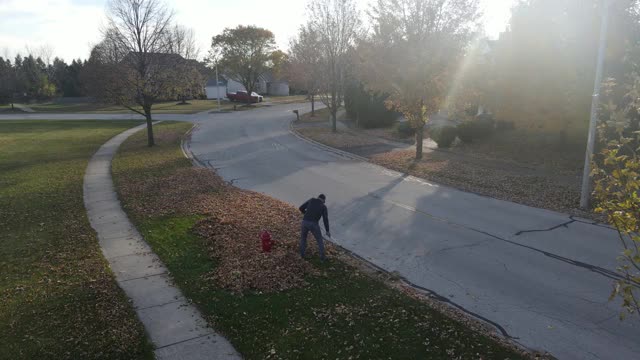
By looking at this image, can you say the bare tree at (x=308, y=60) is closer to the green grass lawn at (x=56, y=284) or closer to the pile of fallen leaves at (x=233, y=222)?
the pile of fallen leaves at (x=233, y=222)

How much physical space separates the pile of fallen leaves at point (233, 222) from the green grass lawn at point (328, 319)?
0.30m

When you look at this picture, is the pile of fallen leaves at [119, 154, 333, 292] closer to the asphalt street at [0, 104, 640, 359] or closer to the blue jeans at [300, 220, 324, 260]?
the blue jeans at [300, 220, 324, 260]

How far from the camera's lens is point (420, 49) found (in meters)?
20.6

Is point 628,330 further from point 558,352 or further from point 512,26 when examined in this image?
point 512,26

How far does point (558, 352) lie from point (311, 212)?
5040mm

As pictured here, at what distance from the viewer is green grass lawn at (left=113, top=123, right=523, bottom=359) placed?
22.3 feet

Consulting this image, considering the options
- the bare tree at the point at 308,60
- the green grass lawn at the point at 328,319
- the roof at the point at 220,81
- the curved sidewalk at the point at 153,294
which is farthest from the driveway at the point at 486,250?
the roof at the point at 220,81

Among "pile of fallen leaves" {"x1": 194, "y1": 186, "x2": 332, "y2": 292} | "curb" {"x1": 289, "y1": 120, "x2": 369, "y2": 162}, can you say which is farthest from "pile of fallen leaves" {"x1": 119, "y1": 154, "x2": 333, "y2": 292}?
"curb" {"x1": 289, "y1": 120, "x2": 369, "y2": 162}

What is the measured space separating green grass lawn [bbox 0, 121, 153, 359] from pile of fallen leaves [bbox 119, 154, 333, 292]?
184 cm

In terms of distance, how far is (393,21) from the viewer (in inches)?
827

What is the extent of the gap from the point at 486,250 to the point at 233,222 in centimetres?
625

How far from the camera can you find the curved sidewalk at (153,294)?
6902mm

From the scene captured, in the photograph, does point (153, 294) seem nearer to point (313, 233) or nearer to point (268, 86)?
point (313, 233)

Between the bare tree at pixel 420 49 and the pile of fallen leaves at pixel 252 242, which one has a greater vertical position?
the bare tree at pixel 420 49
